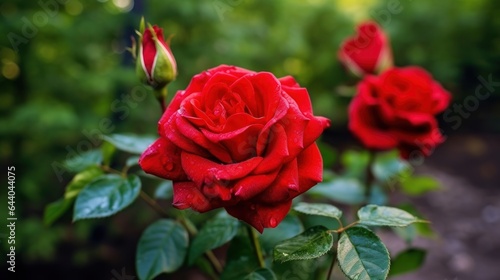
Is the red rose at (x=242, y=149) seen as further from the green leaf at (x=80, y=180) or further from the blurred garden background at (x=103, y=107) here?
the blurred garden background at (x=103, y=107)

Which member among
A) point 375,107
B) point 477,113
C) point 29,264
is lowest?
point 477,113

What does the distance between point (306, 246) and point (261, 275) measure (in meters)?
0.06

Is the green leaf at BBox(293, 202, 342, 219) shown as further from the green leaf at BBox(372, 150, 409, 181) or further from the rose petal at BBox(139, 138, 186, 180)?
the green leaf at BBox(372, 150, 409, 181)

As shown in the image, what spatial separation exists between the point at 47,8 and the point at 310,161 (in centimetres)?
158

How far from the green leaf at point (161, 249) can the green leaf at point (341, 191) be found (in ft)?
0.72

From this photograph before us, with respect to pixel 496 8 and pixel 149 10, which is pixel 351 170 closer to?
pixel 149 10

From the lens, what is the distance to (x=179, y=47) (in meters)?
2.05

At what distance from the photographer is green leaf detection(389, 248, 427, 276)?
70cm

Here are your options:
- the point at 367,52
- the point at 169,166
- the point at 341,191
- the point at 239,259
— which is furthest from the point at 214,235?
the point at 367,52

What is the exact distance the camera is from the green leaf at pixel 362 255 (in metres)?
0.41

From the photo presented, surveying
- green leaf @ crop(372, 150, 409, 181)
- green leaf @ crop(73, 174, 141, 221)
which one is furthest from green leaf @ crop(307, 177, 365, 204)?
green leaf @ crop(73, 174, 141, 221)

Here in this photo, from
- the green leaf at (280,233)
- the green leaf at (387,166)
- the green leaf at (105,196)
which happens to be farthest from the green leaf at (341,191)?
the green leaf at (105,196)

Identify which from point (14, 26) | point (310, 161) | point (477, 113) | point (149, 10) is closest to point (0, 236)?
point (14, 26)

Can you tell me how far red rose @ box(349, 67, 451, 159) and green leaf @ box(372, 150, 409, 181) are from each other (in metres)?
0.14
